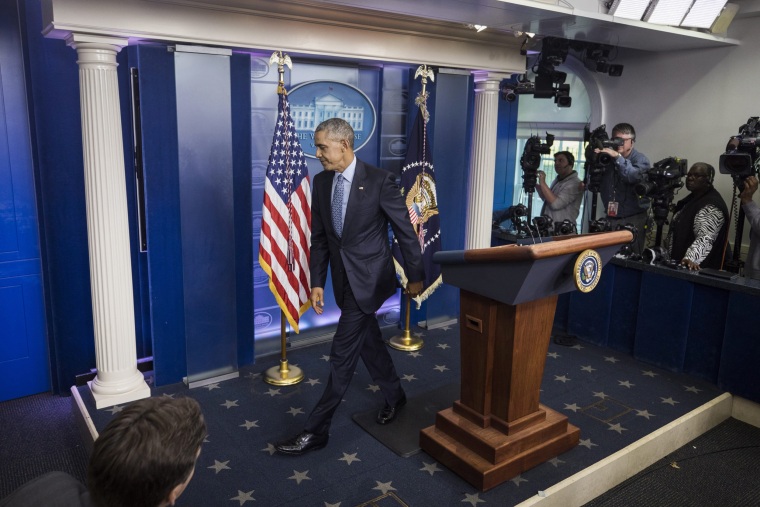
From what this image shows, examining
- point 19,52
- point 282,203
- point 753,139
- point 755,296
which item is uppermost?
point 19,52

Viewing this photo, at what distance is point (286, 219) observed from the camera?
4.19 metres

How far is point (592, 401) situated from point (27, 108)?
4.30 m

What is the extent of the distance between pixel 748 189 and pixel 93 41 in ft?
15.5

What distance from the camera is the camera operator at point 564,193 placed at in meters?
5.69

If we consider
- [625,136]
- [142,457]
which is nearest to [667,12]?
[625,136]

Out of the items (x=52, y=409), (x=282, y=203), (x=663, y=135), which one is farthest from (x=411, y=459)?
(x=663, y=135)

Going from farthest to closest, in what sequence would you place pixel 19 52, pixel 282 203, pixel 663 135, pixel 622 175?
pixel 663 135
pixel 622 175
pixel 282 203
pixel 19 52

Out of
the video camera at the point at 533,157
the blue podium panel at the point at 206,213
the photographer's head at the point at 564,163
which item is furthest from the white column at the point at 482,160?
the blue podium panel at the point at 206,213

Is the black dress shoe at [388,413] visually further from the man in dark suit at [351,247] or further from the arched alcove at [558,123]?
the arched alcove at [558,123]

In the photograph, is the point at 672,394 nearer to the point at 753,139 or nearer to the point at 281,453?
the point at 753,139

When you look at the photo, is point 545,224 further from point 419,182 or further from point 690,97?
point 690,97

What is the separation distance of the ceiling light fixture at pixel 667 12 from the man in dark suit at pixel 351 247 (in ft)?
9.16

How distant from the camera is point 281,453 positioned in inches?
134

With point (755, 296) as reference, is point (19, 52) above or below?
above
